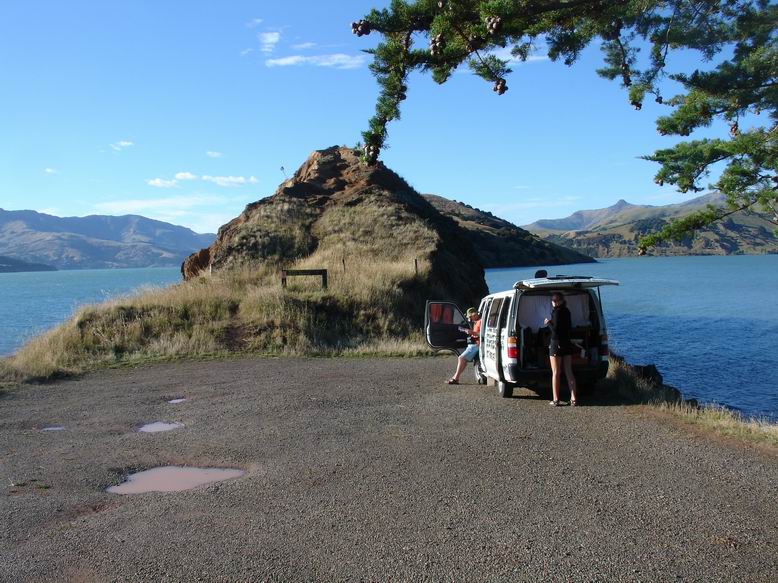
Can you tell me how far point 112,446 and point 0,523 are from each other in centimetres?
300

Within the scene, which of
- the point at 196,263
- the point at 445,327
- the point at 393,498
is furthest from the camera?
the point at 196,263

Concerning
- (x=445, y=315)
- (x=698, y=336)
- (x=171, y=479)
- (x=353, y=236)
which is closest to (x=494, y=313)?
(x=445, y=315)

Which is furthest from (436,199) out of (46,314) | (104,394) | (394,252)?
(104,394)

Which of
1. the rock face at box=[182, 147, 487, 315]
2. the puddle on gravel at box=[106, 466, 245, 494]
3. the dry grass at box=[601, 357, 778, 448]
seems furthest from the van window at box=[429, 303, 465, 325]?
the rock face at box=[182, 147, 487, 315]

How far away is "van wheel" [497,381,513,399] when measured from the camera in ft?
38.9

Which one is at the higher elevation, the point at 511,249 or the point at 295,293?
the point at 511,249

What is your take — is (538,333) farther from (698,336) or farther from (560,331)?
(698,336)

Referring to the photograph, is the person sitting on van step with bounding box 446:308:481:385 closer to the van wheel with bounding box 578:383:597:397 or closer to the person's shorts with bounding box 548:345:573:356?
the van wheel with bounding box 578:383:597:397

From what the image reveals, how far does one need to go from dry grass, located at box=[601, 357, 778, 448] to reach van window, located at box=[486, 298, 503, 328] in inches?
91.8

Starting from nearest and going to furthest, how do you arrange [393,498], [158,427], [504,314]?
1. [393,498]
2. [158,427]
3. [504,314]

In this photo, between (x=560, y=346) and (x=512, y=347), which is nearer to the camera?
(x=560, y=346)

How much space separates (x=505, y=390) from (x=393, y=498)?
18.9ft

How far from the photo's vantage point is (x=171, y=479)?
7512mm

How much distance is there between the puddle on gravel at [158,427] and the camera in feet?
33.1
